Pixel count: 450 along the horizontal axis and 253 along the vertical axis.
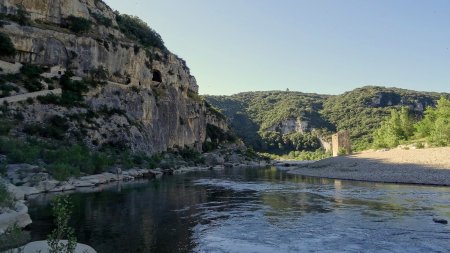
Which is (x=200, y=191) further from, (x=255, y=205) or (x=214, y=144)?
(x=214, y=144)

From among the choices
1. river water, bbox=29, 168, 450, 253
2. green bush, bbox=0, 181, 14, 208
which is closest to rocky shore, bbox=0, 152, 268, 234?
green bush, bbox=0, 181, 14, 208

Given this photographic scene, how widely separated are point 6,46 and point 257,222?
56.5 meters

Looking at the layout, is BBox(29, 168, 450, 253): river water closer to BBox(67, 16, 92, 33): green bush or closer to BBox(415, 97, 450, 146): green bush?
BBox(415, 97, 450, 146): green bush

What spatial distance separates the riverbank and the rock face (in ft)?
113

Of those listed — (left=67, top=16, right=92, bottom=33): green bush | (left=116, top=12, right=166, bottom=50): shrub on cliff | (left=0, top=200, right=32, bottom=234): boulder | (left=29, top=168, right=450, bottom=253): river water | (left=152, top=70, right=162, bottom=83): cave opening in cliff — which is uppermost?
(left=116, top=12, right=166, bottom=50): shrub on cliff

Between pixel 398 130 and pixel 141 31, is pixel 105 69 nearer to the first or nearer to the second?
pixel 141 31

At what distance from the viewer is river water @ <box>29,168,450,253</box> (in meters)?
16.0

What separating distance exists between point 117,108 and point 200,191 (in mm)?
42674

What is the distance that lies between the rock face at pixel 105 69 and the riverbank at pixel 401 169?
113 feet

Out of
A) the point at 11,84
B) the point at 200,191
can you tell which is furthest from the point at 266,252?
the point at 11,84

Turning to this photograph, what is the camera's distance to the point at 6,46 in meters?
62.3

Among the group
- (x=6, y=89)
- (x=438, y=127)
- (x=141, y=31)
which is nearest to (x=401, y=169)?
(x=438, y=127)

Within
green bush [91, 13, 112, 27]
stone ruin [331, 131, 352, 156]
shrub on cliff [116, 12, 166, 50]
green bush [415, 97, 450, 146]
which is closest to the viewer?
green bush [415, 97, 450, 146]

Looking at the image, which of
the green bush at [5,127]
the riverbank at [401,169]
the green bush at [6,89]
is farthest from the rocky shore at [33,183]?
the riverbank at [401,169]
